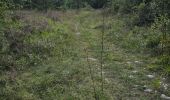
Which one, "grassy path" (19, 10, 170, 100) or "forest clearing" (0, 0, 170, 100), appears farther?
"forest clearing" (0, 0, 170, 100)

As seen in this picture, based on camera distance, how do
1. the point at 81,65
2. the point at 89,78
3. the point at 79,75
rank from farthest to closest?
1. the point at 81,65
2. the point at 79,75
3. the point at 89,78

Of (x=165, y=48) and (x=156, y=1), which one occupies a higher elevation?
(x=156, y=1)

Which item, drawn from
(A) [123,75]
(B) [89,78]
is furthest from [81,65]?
(A) [123,75]

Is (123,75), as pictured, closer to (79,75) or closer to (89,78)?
(89,78)

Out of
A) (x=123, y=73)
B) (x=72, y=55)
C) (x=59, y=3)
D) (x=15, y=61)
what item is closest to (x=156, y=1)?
(x=72, y=55)

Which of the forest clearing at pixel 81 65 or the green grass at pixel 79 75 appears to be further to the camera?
the forest clearing at pixel 81 65

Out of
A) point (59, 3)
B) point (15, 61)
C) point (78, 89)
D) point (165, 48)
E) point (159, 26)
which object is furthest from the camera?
point (59, 3)

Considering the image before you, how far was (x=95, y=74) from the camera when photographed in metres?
11.0

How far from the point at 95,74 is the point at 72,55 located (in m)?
3.08

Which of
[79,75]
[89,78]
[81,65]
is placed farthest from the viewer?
[81,65]

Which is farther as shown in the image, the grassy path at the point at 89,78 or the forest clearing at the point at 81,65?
the forest clearing at the point at 81,65

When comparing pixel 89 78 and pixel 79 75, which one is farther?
pixel 79 75

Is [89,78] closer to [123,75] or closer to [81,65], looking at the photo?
[123,75]

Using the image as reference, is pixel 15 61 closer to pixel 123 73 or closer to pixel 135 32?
pixel 123 73
